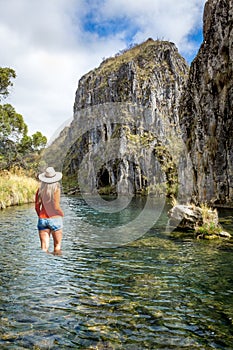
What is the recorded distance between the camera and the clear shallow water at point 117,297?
18.5ft

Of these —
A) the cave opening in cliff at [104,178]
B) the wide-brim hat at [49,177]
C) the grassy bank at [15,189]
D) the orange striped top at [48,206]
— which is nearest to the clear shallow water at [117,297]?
the orange striped top at [48,206]

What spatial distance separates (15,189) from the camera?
2953 centimetres

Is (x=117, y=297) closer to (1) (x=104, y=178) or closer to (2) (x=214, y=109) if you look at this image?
(2) (x=214, y=109)

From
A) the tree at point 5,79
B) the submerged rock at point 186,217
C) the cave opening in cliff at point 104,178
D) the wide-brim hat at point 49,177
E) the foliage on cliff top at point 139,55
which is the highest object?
the foliage on cliff top at point 139,55

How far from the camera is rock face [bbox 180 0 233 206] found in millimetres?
29031

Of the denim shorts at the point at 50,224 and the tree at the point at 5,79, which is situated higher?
the tree at the point at 5,79

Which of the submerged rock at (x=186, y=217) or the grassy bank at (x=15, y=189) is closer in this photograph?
the submerged rock at (x=186, y=217)

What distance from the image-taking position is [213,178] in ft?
108

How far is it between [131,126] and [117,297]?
77795mm

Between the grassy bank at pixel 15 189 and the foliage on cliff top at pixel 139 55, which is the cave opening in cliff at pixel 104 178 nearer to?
the foliage on cliff top at pixel 139 55

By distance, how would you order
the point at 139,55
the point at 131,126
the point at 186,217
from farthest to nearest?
the point at 139,55 < the point at 131,126 < the point at 186,217

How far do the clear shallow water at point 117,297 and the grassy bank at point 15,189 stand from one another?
15.6 meters

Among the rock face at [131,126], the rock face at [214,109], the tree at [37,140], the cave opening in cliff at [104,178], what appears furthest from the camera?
the cave opening in cliff at [104,178]

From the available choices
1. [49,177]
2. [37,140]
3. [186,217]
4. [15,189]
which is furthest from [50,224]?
[37,140]
